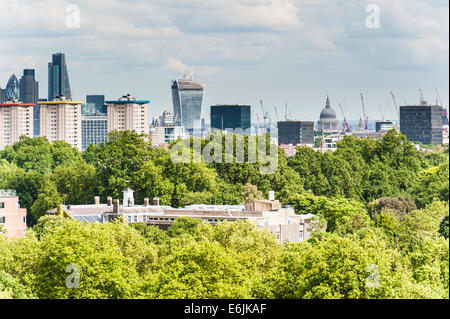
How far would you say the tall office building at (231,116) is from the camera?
119062 mm

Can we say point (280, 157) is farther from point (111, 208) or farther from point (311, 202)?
point (111, 208)

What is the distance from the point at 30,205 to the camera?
303ft

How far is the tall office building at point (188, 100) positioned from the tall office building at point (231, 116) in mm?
2048

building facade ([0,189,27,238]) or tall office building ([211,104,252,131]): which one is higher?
tall office building ([211,104,252,131])

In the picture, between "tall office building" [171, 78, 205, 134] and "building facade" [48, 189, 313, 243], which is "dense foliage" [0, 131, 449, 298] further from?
"tall office building" [171, 78, 205, 134]

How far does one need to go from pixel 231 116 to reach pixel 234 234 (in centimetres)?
7803

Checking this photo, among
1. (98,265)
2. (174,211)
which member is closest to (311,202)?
(174,211)

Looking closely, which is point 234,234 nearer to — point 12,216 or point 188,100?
point 12,216

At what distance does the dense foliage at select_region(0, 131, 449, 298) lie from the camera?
3406 centimetres

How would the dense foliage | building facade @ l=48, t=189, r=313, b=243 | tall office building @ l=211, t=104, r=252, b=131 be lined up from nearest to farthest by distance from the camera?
the dense foliage → building facade @ l=48, t=189, r=313, b=243 → tall office building @ l=211, t=104, r=252, b=131

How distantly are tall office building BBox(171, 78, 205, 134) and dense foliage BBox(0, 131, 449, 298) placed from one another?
6891 millimetres

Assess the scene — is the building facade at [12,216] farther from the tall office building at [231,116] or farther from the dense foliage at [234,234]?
the tall office building at [231,116]

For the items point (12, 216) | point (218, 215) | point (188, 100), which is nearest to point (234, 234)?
point (218, 215)

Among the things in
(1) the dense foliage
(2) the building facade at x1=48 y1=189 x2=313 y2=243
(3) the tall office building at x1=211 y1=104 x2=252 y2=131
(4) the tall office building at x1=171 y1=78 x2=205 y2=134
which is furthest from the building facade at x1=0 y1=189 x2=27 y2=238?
(3) the tall office building at x1=211 y1=104 x2=252 y2=131
